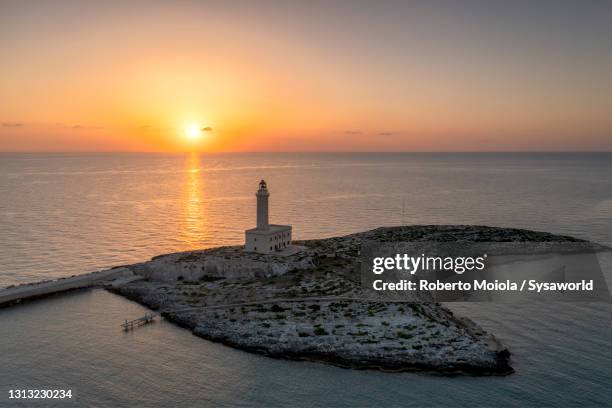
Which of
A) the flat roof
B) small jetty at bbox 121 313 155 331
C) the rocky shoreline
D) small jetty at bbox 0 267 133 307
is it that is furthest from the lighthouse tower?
small jetty at bbox 121 313 155 331

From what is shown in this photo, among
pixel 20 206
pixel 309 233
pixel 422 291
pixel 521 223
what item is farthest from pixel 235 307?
pixel 20 206

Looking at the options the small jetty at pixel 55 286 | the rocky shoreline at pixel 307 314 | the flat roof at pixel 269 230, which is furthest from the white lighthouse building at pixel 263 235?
the small jetty at pixel 55 286

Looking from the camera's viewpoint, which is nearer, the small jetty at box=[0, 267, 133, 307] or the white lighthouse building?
the small jetty at box=[0, 267, 133, 307]

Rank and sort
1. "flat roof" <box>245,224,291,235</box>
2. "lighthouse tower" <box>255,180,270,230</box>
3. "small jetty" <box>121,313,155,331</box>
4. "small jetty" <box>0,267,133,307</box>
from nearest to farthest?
"small jetty" <box>121,313,155,331</box> < "small jetty" <box>0,267,133,307</box> < "flat roof" <box>245,224,291,235</box> < "lighthouse tower" <box>255,180,270,230</box>

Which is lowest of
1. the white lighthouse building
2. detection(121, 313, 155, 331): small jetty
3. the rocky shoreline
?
detection(121, 313, 155, 331): small jetty

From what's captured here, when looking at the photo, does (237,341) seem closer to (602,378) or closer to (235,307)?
(235,307)

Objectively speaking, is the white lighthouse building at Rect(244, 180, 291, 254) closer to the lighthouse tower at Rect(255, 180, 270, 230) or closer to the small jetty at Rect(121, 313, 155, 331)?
the lighthouse tower at Rect(255, 180, 270, 230)

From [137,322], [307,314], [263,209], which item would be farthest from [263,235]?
[137,322]
